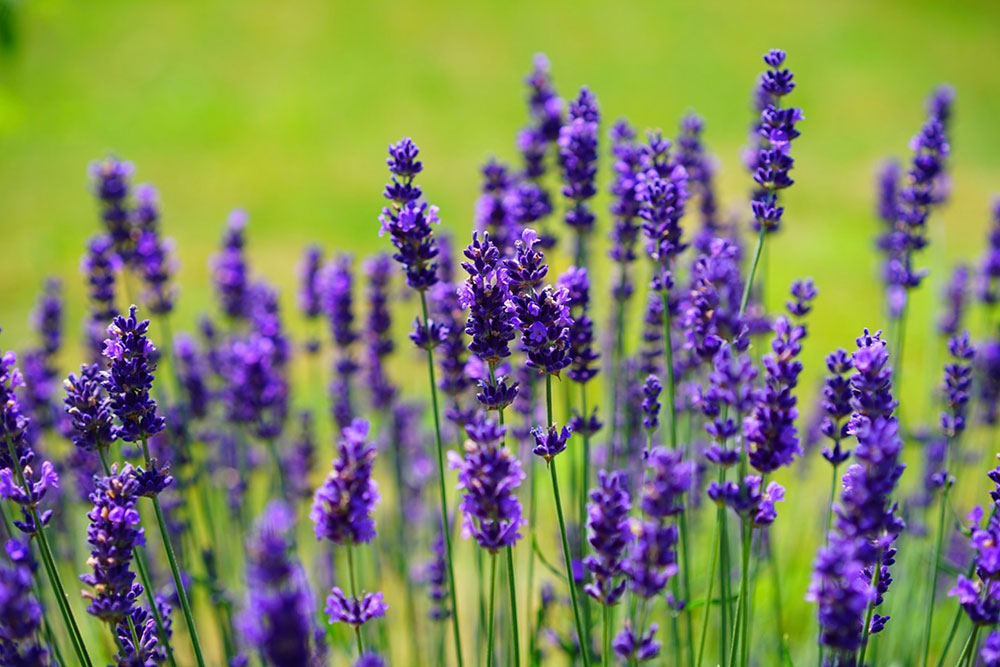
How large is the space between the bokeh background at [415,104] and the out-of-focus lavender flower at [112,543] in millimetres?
7582

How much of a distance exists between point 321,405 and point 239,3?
377 inches

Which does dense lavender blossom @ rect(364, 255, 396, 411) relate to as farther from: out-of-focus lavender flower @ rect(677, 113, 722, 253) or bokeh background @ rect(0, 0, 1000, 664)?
bokeh background @ rect(0, 0, 1000, 664)

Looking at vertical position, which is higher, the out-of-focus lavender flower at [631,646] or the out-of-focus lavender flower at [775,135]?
the out-of-focus lavender flower at [775,135]

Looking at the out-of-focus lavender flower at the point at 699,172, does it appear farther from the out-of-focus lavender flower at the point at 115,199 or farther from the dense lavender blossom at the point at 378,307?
the out-of-focus lavender flower at the point at 115,199

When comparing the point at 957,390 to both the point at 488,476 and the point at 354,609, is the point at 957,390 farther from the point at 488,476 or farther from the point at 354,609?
the point at 354,609

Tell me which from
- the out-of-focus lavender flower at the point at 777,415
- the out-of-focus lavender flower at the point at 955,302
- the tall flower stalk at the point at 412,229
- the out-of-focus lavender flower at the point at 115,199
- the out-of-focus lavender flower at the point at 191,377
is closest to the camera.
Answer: the out-of-focus lavender flower at the point at 777,415

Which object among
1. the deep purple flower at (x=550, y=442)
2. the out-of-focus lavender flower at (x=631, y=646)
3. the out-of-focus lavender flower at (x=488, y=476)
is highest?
the deep purple flower at (x=550, y=442)

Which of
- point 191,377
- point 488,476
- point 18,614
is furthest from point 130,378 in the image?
point 191,377

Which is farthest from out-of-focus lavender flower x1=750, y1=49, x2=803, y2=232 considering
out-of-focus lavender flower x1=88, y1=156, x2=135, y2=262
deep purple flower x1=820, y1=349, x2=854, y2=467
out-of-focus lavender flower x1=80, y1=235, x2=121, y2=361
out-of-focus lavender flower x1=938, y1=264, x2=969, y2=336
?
out-of-focus lavender flower x1=88, y1=156, x2=135, y2=262

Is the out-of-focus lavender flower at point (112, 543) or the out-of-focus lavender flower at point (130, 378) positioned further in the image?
the out-of-focus lavender flower at point (130, 378)

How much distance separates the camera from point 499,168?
3088 mm

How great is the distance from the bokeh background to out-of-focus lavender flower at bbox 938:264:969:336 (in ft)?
16.0

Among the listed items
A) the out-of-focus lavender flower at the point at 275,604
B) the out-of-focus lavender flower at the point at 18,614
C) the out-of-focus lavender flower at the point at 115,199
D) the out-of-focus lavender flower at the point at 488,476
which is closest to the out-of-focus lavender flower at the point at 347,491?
the out-of-focus lavender flower at the point at 488,476

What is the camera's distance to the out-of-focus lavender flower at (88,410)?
2.04 metres
